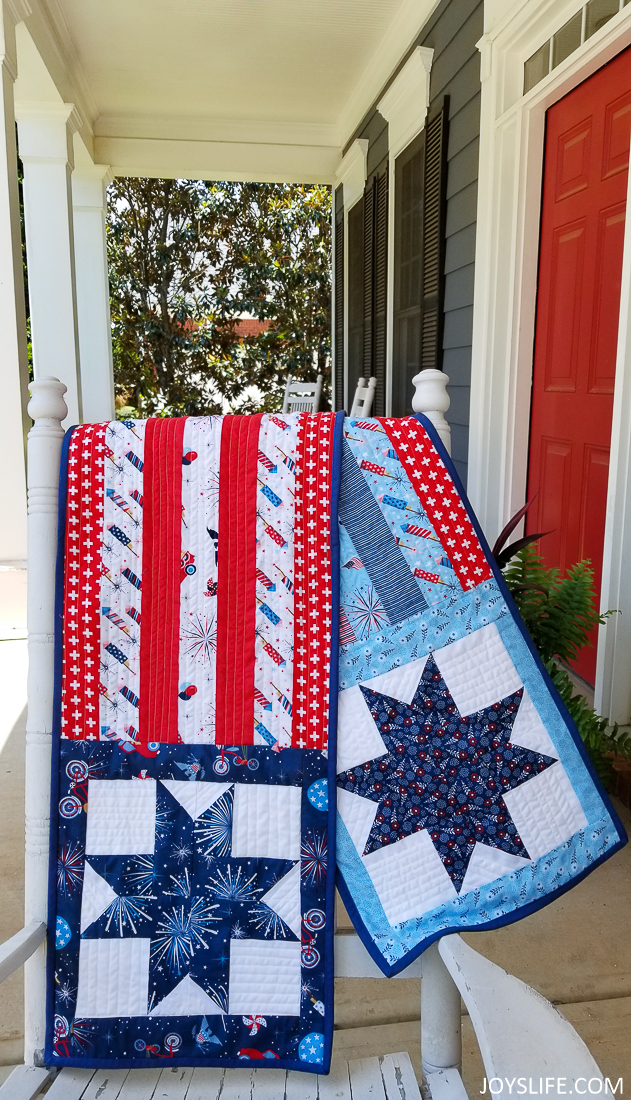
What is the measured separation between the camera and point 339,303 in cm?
680

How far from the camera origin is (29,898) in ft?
3.32

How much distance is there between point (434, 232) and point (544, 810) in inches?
124

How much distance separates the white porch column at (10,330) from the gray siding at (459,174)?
1686 mm

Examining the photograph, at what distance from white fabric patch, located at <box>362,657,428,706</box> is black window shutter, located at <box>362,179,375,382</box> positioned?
4568 millimetres

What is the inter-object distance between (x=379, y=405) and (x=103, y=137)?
114 inches

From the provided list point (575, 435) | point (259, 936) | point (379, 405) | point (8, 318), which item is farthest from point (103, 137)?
point (259, 936)

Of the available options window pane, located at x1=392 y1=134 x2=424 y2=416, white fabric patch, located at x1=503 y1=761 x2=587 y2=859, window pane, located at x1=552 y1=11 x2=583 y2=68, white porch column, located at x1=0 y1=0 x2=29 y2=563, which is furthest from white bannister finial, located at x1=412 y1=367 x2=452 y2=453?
window pane, located at x1=392 y1=134 x2=424 y2=416

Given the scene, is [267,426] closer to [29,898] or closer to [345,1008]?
[29,898]

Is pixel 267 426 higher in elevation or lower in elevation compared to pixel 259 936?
higher

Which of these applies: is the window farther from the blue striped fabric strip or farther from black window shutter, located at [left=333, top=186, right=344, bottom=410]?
the blue striped fabric strip

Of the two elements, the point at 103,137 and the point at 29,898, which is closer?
the point at 29,898

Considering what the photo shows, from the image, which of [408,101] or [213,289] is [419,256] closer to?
[408,101]

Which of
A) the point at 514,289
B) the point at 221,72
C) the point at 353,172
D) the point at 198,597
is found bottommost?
the point at 198,597

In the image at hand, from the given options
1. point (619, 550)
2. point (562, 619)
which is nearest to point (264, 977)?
point (562, 619)
